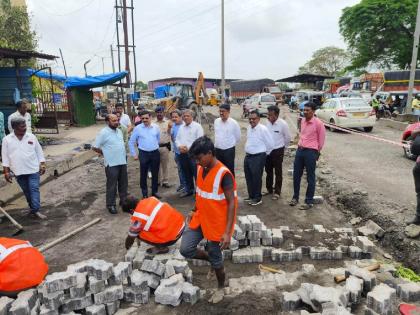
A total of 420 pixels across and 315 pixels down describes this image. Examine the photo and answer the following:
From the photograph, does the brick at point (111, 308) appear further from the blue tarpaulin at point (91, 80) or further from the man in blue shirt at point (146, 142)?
the blue tarpaulin at point (91, 80)

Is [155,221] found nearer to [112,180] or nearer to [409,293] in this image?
[112,180]

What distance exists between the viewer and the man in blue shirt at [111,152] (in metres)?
5.96

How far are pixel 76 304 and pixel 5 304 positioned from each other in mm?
611

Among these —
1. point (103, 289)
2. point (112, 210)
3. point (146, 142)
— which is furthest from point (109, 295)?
point (146, 142)

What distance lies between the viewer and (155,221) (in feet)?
13.3

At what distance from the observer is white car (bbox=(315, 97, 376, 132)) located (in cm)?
1445

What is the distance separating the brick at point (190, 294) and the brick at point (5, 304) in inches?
63.1

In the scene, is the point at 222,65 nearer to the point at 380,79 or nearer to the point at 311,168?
the point at 380,79

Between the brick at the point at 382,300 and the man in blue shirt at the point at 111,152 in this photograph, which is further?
the man in blue shirt at the point at 111,152

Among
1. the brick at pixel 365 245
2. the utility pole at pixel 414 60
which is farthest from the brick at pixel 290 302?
the utility pole at pixel 414 60

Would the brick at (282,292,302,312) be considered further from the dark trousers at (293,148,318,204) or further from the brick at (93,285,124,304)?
the dark trousers at (293,148,318,204)

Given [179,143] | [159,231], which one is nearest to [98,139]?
[179,143]

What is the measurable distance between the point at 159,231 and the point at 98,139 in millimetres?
2538

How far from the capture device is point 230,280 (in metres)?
3.85
